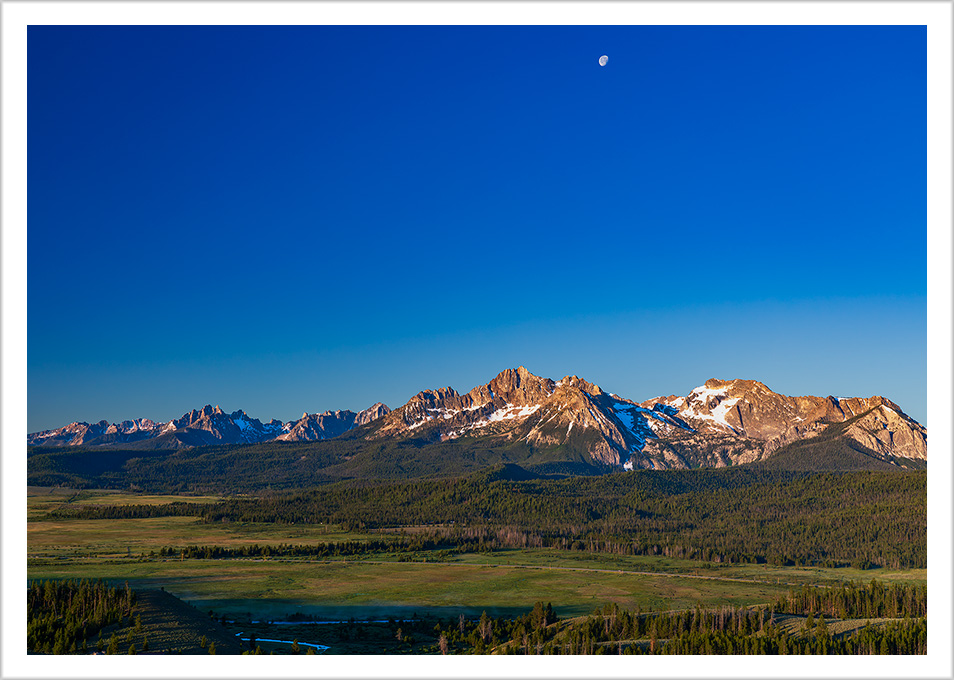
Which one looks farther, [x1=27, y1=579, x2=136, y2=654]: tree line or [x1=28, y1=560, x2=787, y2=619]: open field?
[x1=28, y1=560, x2=787, y2=619]: open field

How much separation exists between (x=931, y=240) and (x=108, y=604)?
113 m

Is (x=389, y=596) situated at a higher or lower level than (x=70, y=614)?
lower

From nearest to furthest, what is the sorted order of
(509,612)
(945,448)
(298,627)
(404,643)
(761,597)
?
(945,448) → (404,643) → (298,627) → (509,612) → (761,597)

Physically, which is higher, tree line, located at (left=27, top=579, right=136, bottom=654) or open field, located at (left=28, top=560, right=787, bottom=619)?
tree line, located at (left=27, top=579, right=136, bottom=654)

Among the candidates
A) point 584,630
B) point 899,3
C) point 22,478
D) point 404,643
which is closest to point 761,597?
point 584,630

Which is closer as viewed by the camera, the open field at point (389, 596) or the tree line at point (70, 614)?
the tree line at point (70, 614)

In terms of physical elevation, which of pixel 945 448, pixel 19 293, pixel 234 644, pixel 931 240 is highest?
pixel 931 240

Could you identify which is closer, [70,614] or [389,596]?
[70,614]

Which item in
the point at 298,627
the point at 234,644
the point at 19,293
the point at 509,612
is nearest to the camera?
the point at 19,293

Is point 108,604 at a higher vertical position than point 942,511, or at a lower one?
lower

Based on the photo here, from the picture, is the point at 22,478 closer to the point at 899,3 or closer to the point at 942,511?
the point at 942,511

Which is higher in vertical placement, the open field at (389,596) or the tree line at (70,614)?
the tree line at (70,614)

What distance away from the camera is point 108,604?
108 m

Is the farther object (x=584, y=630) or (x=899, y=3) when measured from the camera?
(x=584, y=630)
